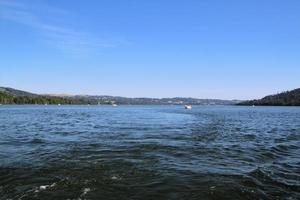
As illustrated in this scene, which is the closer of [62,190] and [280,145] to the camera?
[62,190]

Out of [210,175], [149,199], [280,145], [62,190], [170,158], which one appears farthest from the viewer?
[280,145]

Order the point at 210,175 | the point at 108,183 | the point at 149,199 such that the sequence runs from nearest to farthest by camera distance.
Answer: the point at 149,199 < the point at 108,183 < the point at 210,175

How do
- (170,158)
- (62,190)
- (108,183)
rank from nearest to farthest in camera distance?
(62,190) → (108,183) → (170,158)

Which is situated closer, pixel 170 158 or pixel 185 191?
pixel 185 191

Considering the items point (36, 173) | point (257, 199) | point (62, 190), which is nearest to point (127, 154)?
point (36, 173)

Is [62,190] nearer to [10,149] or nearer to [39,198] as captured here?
[39,198]

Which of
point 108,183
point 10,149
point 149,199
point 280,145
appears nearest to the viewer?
point 149,199

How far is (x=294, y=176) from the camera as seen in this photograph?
61.9 feet

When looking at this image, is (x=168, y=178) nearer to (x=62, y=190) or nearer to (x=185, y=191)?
(x=185, y=191)

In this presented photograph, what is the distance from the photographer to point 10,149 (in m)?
26.7

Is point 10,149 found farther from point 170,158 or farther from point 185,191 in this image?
point 185,191

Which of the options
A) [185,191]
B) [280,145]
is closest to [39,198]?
[185,191]

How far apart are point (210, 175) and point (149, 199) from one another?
4945 millimetres

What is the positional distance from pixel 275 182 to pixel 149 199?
6.26 metres
